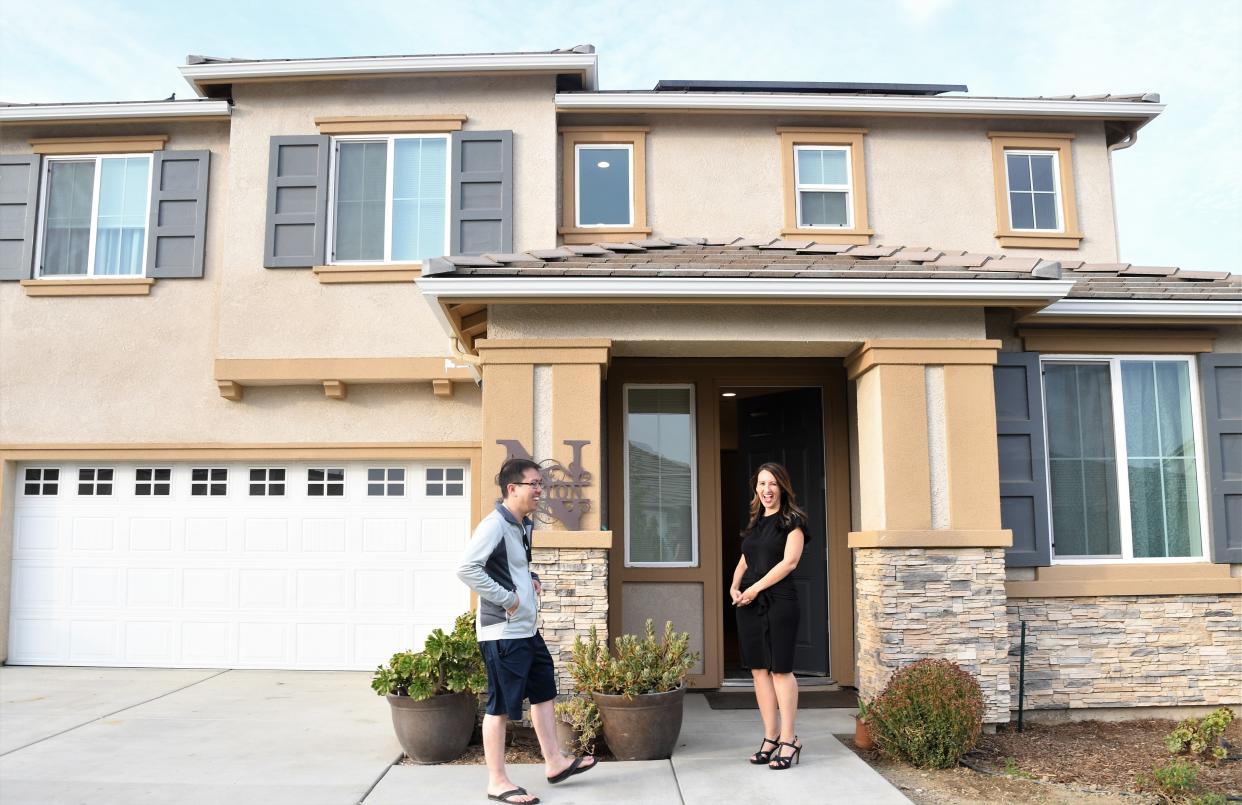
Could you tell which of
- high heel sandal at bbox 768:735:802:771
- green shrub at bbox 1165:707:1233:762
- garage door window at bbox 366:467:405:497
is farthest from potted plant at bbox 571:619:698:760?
garage door window at bbox 366:467:405:497

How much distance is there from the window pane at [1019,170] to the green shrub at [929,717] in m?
6.41

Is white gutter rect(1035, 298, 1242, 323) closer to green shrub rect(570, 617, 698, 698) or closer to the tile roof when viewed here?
the tile roof

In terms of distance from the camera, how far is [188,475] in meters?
9.84

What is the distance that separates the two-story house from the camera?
7.47m

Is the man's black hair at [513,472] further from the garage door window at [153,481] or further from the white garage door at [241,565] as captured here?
the garage door window at [153,481]

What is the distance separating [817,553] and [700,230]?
3634mm

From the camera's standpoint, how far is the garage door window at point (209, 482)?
32.2ft

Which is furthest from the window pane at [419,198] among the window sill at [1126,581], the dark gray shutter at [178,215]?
the window sill at [1126,581]

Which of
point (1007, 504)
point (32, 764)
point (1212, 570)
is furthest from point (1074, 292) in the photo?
point (32, 764)

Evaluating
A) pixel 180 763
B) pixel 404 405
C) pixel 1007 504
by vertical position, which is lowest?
pixel 180 763

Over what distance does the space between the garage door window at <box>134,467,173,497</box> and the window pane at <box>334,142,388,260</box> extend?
2.91 metres

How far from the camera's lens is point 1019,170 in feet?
34.1

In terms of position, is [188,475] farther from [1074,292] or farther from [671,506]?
[1074,292]

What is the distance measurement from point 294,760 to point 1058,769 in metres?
4.78
